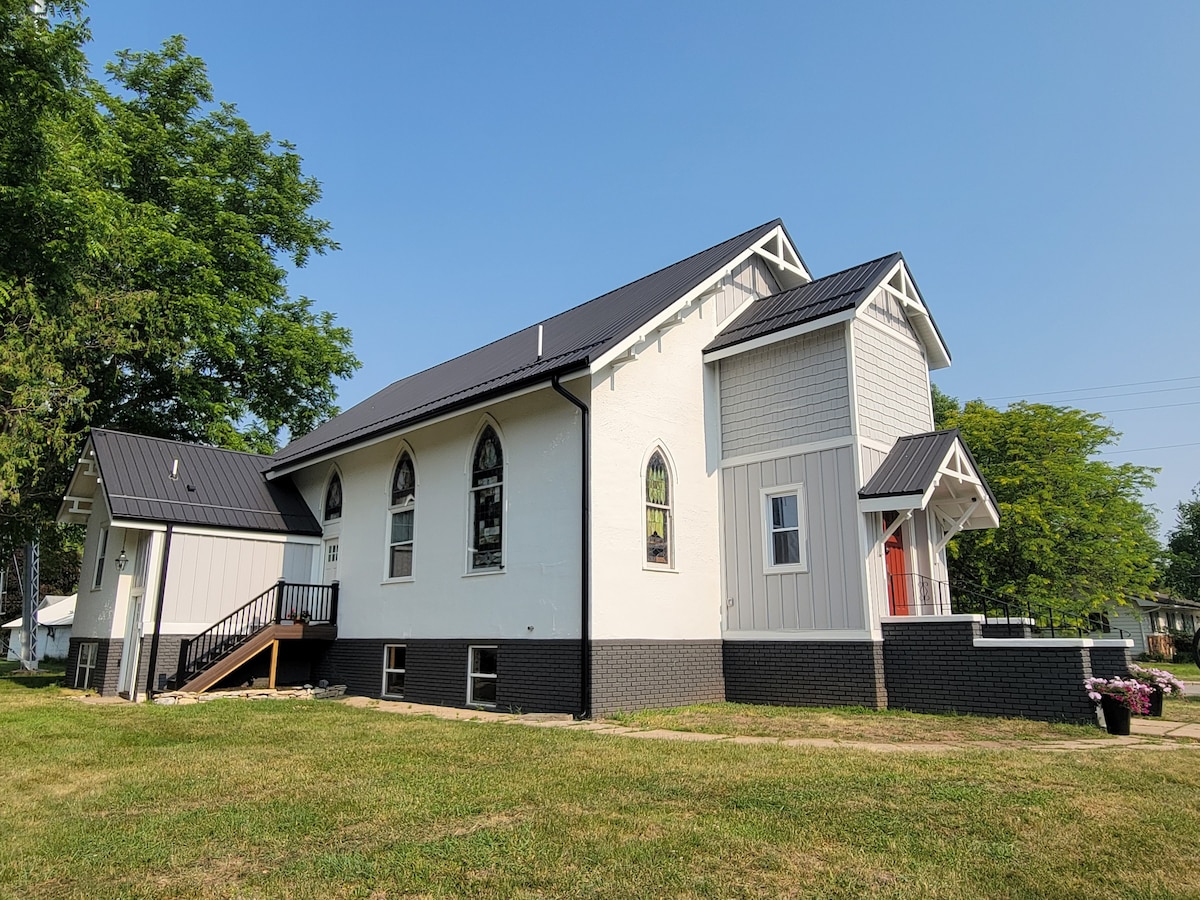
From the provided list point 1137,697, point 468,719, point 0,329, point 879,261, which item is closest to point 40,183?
point 0,329

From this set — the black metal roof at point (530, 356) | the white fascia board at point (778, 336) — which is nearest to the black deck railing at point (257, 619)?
the black metal roof at point (530, 356)

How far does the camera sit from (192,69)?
27328 millimetres

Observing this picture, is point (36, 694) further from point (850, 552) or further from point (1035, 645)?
point (1035, 645)

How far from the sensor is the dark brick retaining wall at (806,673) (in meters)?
11.4

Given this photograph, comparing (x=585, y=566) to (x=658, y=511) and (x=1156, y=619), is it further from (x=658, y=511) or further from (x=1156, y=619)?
(x=1156, y=619)

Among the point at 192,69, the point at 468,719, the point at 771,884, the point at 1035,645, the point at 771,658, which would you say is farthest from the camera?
the point at 192,69

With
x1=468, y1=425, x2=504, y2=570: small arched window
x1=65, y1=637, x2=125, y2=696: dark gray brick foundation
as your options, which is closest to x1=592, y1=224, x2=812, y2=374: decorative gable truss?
x1=468, y1=425, x2=504, y2=570: small arched window

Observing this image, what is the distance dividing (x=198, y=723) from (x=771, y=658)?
8.15 meters

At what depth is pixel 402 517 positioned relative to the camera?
15555 millimetres

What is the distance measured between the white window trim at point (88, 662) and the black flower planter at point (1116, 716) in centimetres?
1762

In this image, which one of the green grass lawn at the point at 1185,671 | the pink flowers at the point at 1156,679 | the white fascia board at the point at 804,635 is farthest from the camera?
the green grass lawn at the point at 1185,671

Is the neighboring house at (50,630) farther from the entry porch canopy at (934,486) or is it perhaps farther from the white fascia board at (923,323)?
the white fascia board at (923,323)

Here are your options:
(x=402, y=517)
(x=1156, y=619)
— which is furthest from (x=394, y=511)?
(x=1156, y=619)

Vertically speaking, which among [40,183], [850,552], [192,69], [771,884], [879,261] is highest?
[192,69]
